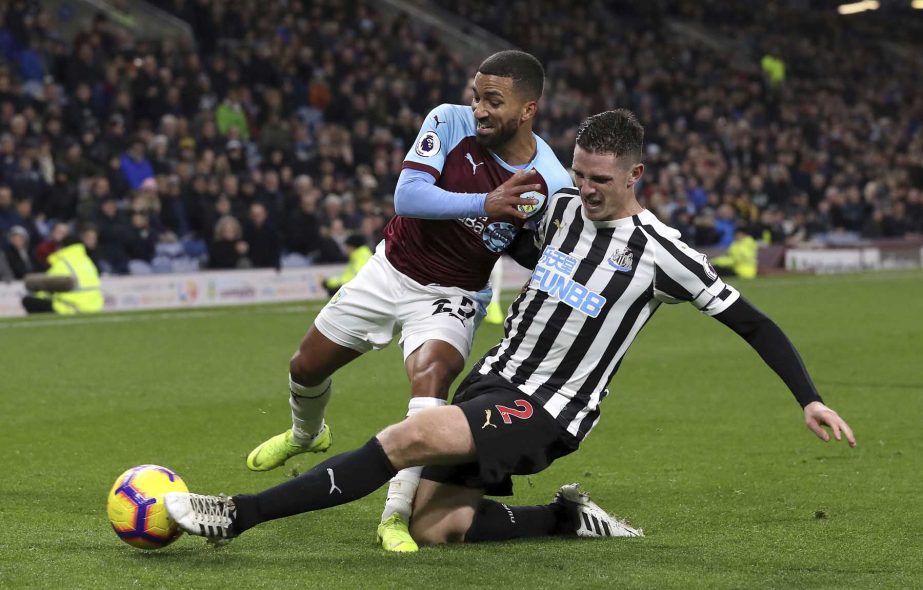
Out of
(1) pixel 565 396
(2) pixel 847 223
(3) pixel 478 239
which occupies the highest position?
(3) pixel 478 239

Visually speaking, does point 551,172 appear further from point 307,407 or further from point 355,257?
point 355,257

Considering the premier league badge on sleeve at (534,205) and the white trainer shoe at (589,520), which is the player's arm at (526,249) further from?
the white trainer shoe at (589,520)

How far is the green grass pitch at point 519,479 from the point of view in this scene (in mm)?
4684

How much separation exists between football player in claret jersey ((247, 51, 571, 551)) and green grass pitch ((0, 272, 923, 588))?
0.68 meters

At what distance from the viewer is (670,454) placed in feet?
25.0

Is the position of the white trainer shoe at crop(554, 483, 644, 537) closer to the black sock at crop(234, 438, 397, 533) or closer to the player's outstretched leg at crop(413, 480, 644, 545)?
the player's outstretched leg at crop(413, 480, 644, 545)

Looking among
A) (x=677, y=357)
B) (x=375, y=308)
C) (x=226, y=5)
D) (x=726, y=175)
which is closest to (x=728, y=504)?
(x=375, y=308)

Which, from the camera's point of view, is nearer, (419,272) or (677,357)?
(419,272)

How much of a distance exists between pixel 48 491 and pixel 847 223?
25738 millimetres

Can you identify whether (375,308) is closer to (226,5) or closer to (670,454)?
(670,454)

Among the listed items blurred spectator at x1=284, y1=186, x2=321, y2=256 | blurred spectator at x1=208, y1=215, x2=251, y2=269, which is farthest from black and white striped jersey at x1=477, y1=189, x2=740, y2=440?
blurred spectator at x1=284, y1=186, x2=321, y2=256

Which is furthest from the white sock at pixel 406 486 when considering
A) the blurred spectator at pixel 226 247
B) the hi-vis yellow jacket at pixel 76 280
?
the blurred spectator at pixel 226 247

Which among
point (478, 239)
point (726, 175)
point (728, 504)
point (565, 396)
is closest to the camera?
point (565, 396)

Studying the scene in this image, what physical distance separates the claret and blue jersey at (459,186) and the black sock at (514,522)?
3.22 feet
